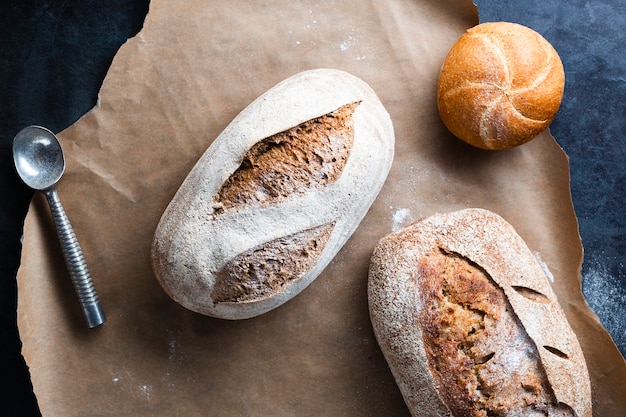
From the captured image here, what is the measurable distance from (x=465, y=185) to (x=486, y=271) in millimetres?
419

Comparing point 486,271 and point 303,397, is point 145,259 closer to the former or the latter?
point 303,397

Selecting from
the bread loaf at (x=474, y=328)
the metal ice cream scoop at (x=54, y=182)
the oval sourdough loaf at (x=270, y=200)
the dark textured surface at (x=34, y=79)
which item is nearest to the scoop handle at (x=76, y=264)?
the metal ice cream scoop at (x=54, y=182)

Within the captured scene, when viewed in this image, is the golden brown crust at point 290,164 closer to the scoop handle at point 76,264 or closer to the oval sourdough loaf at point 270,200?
the oval sourdough loaf at point 270,200

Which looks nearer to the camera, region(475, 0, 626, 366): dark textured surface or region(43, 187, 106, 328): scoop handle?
region(43, 187, 106, 328): scoop handle

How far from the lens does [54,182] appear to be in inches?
79.0

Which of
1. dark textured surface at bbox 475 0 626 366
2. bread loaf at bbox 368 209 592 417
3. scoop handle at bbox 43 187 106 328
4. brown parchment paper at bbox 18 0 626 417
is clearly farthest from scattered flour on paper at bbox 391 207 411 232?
scoop handle at bbox 43 187 106 328

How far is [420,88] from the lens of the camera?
2.10 meters

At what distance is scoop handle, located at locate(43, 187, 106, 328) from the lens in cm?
198

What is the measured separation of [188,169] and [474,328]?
47.9 inches

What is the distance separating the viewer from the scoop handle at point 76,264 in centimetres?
198

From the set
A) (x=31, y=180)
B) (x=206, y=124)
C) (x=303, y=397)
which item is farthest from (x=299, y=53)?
(x=303, y=397)

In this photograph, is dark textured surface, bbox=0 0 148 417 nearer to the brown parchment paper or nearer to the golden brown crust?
the brown parchment paper

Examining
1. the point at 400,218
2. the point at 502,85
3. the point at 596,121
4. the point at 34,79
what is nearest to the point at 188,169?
the point at 34,79

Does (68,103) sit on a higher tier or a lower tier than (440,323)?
higher
